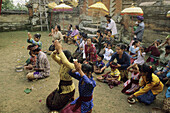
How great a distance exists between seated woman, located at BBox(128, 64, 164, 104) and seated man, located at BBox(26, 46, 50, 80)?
3100mm

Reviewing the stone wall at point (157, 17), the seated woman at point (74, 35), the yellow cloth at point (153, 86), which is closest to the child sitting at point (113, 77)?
the yellow cloth at point (153, 86)

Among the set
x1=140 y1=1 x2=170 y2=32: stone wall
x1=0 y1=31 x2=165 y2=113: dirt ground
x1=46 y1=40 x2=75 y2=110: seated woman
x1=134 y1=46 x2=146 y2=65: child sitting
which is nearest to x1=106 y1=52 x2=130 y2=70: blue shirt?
x1=0 y1=31 x2=165 y2=113: dirt ground

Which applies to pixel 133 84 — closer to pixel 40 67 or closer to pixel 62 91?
pixel 62 91

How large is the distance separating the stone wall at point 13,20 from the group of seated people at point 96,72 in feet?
26.4

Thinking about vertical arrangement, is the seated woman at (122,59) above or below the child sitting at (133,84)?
above

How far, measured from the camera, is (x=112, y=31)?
8.34m

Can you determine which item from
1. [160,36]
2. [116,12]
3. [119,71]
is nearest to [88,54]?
[119,71]

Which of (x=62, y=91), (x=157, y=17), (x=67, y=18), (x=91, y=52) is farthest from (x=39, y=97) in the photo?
(x=67, y=18)

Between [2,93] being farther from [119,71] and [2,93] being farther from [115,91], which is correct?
[119,71]

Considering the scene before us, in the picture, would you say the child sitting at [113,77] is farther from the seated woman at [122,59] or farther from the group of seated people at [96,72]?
the seated woman at [122,59]

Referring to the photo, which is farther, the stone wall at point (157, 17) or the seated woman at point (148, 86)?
the stone wall at point (157, 17)

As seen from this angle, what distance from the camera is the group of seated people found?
2.66 meters

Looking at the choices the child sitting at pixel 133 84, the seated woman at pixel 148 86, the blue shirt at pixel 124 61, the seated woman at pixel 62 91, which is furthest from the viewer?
the blue shirt at pixel 124 61

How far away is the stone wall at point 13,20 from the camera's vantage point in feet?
41.8
